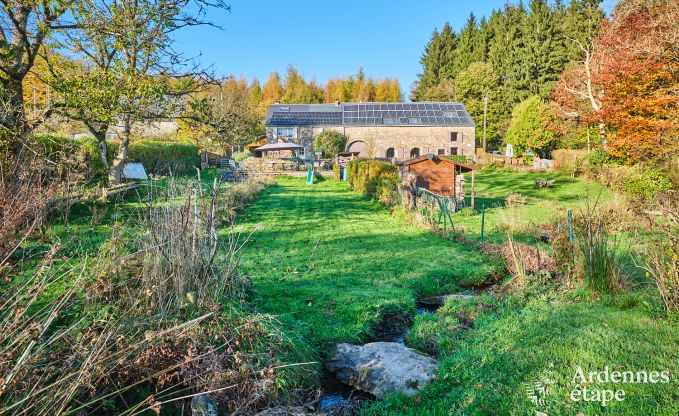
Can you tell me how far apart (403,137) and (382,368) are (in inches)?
1683

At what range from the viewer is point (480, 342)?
442 centimetres

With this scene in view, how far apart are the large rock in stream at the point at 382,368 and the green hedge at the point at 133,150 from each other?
7556 mm

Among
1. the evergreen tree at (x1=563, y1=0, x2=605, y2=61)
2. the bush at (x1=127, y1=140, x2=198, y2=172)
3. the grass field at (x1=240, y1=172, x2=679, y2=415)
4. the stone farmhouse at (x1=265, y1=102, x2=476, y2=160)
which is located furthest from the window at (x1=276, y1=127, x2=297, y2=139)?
the grass field at (x1=240, y1=172, x2=679, y2=415)

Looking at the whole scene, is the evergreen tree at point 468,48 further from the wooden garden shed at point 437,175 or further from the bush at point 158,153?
the wooden garden shed at point 437,175

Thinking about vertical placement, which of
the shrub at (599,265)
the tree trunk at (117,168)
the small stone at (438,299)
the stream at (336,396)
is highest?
the tree trunk at (117,168)

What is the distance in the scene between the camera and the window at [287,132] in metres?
44.9

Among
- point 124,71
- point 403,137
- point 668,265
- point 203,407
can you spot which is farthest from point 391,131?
point 203,407

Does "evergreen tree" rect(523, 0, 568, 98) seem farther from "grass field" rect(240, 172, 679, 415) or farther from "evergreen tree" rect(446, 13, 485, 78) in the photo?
"grass field" rect(240, 172, 679, 415)

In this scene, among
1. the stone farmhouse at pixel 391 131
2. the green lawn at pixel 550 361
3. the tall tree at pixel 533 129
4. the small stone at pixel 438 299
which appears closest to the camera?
the green lawn at pixel 550 361

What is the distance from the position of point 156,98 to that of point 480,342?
8667 millimetres

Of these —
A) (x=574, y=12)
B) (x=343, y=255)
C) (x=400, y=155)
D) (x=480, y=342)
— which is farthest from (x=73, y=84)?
(x=574, y=12)

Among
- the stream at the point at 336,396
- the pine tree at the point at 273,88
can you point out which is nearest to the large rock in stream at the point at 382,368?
the stream at the point at 336,396

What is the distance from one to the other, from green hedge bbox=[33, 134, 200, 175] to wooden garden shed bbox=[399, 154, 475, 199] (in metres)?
8.83

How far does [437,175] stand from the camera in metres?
17.7
